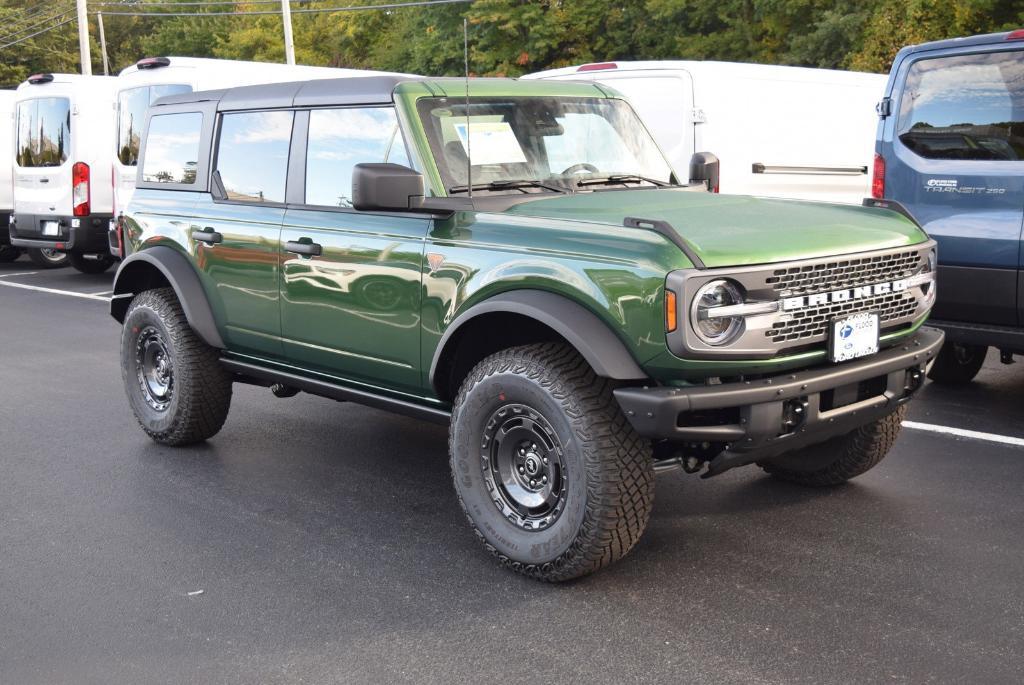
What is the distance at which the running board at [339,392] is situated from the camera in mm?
4961

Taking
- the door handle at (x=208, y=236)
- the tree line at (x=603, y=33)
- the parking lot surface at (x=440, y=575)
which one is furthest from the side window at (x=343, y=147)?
the tree line at (x=603, y=33)

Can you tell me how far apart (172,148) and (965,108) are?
4.43m

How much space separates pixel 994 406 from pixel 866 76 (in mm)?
5435

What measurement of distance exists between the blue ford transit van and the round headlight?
2.98m

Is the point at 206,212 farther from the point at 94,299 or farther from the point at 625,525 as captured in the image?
the point at 94,299

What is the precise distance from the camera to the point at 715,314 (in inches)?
153

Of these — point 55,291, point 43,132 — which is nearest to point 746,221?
point 55,291

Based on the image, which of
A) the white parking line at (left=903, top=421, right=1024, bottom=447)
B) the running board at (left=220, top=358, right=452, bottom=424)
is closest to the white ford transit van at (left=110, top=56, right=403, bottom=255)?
the running board at (left=220, top=358, right=452, bottom=424)

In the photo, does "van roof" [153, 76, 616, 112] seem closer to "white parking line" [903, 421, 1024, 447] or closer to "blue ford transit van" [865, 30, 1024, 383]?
"blue ford transit van" [865, 30, 1024, 383]

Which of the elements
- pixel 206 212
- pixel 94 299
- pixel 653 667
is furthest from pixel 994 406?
pixel 94 299

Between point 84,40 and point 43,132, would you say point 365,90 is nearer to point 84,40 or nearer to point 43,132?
point 43,132

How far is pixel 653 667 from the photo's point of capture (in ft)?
11.8

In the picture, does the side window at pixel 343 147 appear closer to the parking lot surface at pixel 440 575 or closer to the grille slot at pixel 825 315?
the parking lot surface at pixel 440 575

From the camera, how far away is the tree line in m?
26.1
